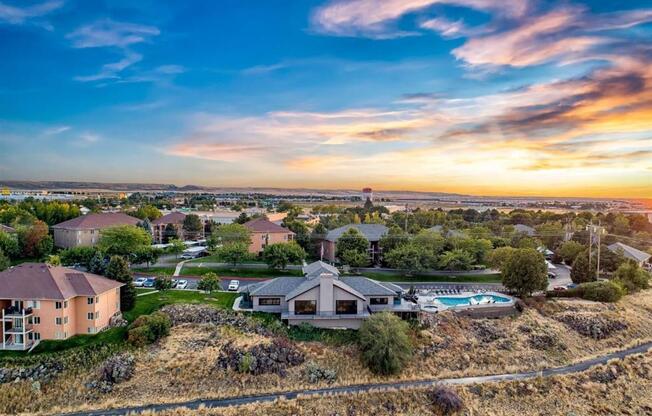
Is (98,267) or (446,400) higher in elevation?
(98,267)

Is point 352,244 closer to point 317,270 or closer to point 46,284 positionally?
point 317,270

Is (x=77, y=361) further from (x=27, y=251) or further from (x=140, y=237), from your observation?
(x=27, y=251)

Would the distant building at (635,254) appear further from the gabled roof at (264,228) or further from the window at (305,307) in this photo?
the gabled roof at (264,228)

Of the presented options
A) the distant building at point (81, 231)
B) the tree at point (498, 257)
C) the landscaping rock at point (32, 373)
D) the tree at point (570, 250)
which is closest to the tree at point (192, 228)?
the distant building at point (81, 231)

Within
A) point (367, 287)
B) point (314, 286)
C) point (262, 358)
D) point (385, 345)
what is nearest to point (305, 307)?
point (314, 286)

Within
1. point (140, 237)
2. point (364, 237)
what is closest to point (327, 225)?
point (364, 237)
